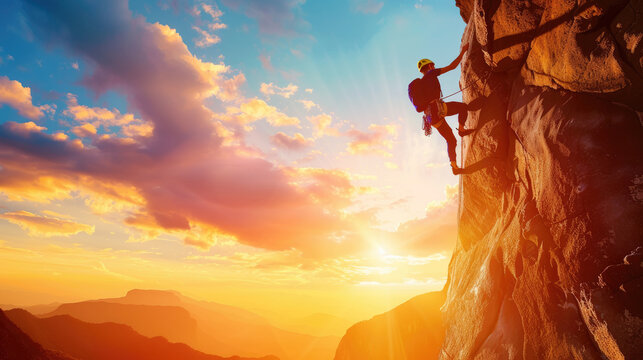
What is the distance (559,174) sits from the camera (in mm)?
6574

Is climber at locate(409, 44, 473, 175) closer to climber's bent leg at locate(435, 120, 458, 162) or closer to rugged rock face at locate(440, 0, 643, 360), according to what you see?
climber's bent leg at locate(435, 120, 458, 162)

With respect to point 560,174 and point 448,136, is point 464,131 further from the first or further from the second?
point 560,174

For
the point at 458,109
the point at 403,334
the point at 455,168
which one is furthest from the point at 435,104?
the point at 403,334

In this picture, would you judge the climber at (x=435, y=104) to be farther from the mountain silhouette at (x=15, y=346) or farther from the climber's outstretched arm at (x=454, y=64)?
the mountain silhouette at (x=15, y=346)

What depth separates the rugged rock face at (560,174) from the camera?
5.49 meters

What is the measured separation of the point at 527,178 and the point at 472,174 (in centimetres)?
292

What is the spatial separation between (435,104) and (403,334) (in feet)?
172

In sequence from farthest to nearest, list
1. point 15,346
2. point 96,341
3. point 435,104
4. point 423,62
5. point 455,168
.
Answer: point 96,341
point 15,346
point 423,62
point 455,168
point 435,104

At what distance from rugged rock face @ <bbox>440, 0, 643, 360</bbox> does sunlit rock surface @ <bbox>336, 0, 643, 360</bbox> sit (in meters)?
0.03

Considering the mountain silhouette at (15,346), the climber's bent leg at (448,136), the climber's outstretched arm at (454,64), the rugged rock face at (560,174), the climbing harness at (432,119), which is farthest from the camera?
the mountain silhouette at (15,346)

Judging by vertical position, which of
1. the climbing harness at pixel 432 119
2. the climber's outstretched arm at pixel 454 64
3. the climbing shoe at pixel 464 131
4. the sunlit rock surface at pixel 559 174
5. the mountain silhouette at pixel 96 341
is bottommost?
the mountain silhouette at pixel 96 341

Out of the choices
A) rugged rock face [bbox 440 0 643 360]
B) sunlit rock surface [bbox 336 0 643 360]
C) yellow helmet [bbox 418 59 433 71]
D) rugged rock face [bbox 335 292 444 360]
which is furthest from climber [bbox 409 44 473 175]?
rugged rock face [bbox 335 292 444 360]

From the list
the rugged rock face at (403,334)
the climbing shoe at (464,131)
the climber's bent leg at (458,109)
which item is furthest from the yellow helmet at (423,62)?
the rugged rock face at (403,334)

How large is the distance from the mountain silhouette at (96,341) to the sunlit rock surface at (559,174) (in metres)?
97.1
